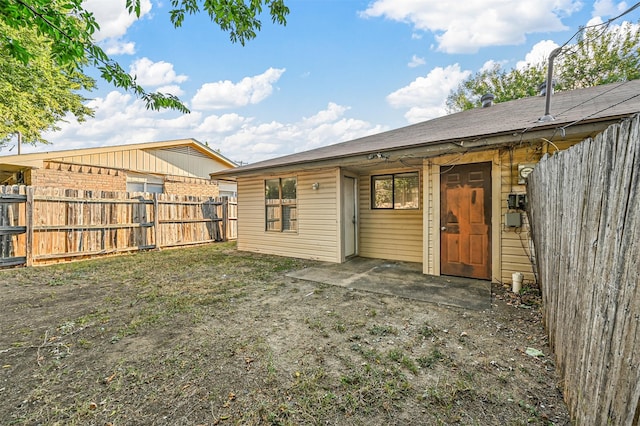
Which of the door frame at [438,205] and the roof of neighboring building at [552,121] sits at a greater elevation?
the roof of neighboring building at [552,121]

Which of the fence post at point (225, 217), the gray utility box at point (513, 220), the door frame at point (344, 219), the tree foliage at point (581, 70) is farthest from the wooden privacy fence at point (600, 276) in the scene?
the tree foliage at point (581, 70)

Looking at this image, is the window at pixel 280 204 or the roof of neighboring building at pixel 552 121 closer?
the roof of neighboring building at pixel 552 121

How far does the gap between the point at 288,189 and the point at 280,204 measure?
0.51 meters

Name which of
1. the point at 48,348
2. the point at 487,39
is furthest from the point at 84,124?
the point at 487,39

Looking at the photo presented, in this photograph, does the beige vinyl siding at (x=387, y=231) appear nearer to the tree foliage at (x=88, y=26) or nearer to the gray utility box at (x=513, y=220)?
the gray utility box at (x=513, y=220)

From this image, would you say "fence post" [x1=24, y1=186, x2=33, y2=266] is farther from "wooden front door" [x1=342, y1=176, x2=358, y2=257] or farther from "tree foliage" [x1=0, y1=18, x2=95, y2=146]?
"wooden front door" [x1=342, y1=176, x2=358, y2=257]

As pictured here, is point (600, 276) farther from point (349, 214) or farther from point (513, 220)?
point (349, 214)

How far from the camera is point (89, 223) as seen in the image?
752cm

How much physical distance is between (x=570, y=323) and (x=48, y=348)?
15.3 ft

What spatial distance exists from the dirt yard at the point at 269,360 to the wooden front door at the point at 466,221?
2.40 ft

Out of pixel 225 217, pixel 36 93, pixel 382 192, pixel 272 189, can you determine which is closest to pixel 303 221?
pixel 272 189

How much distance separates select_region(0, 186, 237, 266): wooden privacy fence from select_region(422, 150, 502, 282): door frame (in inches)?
330

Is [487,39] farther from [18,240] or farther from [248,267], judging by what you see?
[18,240]

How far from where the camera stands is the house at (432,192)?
4464mm
